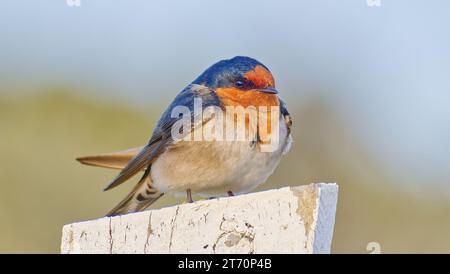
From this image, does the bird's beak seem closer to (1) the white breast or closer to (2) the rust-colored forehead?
(2) the rust-colored forehead

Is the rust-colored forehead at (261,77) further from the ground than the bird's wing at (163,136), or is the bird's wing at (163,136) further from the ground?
the rust-colored forehead at (261,77)

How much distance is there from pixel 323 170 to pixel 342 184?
150 millimetres

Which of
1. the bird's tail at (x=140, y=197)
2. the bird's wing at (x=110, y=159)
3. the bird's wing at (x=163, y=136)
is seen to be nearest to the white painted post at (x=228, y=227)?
the bird's wing at (x=110, y=159)

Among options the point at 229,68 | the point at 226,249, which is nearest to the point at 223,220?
the point at 226,249

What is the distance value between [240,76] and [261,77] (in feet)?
0.29

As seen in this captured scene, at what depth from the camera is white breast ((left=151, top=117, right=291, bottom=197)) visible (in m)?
3.05

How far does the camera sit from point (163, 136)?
10.9 ft

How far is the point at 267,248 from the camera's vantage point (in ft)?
5.83

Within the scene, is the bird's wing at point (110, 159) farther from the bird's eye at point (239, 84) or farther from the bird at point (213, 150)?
the bird's eye at point (239, 84)

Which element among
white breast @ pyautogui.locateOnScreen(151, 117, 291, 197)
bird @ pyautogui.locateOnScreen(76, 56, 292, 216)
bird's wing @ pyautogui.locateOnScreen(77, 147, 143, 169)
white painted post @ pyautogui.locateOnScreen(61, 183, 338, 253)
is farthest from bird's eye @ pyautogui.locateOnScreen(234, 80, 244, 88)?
white painted post @ pyautogui.locateOnScreen(61, 183, 338, 253)

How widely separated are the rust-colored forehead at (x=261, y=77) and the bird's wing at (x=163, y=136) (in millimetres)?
152

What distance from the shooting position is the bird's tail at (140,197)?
11.1 ft

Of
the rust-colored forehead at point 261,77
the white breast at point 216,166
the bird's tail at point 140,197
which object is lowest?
the bird's tail at point 140,197

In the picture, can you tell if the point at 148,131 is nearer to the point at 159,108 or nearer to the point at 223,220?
the point at 159,108
